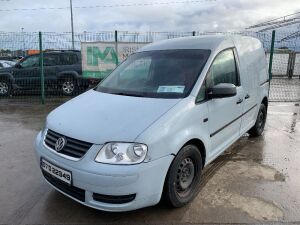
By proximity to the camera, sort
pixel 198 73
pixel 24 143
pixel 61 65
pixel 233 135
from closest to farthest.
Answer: pixel 198 73, pixel 233 135, pixel 24 143, pixel 61 65

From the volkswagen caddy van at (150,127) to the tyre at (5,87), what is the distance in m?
8.41

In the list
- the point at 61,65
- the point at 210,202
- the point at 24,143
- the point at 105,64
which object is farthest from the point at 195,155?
the point at 61,65

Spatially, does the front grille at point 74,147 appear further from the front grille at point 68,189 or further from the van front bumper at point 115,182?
the front grille at point 68,189

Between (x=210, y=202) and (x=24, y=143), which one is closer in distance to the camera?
(x=210, y=202)

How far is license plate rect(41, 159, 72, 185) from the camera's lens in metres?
3.09

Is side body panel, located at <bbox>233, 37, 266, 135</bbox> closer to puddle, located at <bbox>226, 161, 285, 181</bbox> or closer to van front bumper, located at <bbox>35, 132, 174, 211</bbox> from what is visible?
puddle, located at <bbox>226, 161, 285, 181</bbox>

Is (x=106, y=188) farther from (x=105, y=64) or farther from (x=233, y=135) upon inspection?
(x=105, y=64)

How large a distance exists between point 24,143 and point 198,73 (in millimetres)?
3732

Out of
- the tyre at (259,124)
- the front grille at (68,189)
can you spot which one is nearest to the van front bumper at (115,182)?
the front grille at (68,189)

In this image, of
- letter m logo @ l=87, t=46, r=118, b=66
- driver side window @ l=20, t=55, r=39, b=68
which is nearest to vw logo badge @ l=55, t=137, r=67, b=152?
letter m logo @ l=87, t=46, r=118, b=66

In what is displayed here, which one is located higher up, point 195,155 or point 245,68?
point 245,68

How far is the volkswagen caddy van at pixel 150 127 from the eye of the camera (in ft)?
9.62

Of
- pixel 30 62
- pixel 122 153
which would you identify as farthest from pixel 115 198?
pixel 30 62

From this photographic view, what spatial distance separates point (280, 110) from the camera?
8.84m
